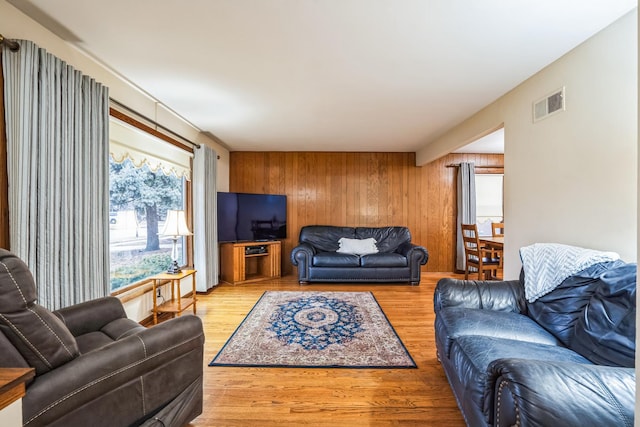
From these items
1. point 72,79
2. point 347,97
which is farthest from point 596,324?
point 72,79

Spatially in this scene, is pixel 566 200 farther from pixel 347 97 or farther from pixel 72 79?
pixel 72 79

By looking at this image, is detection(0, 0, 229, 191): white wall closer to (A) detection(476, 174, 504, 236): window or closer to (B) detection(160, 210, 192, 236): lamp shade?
(B) detection(160, 210, 192, 236): lamp shade

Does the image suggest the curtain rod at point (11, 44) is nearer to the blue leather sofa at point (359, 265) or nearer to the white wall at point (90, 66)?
the white wall at point (90, 66)

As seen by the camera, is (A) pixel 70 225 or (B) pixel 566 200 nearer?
(A) pixel 70 225

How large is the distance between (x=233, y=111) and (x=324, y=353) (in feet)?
9.43

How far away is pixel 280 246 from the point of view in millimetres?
5512

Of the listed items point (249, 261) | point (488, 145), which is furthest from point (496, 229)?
point (249, 261)

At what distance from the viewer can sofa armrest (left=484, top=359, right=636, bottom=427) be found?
2.96ft

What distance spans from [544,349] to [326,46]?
234 cm

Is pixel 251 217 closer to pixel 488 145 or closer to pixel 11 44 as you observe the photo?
pixel 11 44

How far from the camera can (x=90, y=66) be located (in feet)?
7.52

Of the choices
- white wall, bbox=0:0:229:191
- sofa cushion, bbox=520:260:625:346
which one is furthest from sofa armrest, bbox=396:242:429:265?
white wall, bbox=0:0:229:191

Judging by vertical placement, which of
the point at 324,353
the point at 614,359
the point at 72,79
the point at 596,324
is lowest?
the point at 324,353

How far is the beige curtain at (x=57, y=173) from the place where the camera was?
1.67 m
